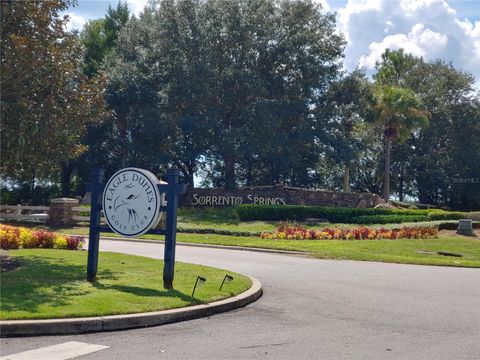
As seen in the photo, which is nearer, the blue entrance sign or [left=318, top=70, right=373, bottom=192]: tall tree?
the blue entrance sign

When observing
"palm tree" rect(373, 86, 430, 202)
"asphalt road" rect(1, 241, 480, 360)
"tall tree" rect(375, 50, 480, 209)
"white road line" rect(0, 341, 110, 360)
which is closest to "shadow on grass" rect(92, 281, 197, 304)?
"asphalt road" rect(1, 241, 480, 360)

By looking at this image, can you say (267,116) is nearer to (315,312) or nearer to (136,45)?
(136,45)

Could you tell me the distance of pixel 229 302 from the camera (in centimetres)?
898

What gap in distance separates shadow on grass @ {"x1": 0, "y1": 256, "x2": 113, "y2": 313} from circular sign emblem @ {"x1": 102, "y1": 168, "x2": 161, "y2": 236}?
1.12m

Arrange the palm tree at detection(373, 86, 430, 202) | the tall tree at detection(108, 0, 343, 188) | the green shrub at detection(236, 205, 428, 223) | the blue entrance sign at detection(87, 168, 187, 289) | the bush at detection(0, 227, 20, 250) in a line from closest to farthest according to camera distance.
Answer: the blue entrance sign at detection(87, 168, 187, 289), the bush at detection(0, 227, 20, 250), the green shrub at detection(236, 205, 428, 223), the tall tree at detection(108, 0, 343, 188), the palm tree at detection(373, 86, 430, 202)

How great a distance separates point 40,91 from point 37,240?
4.63 meters

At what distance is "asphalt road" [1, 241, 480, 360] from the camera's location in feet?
21.6

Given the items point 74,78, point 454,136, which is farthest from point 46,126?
point 454,136

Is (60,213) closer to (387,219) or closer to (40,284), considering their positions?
(387,219)

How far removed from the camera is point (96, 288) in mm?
9359

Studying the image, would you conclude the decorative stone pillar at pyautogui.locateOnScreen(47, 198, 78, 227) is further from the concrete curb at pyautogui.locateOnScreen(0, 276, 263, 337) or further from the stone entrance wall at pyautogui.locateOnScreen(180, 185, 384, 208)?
the concrete curb at pyautogui.locateOnScreen(0, 276, 263, 337)

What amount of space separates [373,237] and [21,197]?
83.2 ft

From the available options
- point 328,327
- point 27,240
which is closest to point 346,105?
point 27,240

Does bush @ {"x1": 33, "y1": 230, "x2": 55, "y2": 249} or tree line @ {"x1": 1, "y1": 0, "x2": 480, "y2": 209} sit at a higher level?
tree line @ {"x1": 1, "y1": 0, "x2": 480, "y2": 209}
